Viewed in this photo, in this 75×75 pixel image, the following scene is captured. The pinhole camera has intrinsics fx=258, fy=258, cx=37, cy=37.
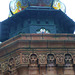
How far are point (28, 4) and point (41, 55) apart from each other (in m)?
7.04

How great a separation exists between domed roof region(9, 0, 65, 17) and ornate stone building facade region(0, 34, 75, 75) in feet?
18.3

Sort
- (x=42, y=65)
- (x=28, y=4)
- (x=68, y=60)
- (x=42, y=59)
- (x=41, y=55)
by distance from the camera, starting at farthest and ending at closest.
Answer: (x=28, y=4), (x=68, y=60), (x=41, y=55), (x=42, y=59), (x=42, y=65)

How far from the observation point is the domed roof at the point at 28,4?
26.0 meters

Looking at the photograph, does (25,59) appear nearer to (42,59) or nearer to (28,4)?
(42,59)

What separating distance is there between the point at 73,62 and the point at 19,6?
9.22m

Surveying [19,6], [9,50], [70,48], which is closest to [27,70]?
[9,50]

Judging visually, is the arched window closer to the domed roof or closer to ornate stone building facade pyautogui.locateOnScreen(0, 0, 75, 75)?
ornate stone building facade pyautogui.locateOnScreen(0, 0, 75, 75)

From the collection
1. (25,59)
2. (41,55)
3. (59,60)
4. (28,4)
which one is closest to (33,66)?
(25,59)

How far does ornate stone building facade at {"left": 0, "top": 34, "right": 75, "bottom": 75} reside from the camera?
20375 mm

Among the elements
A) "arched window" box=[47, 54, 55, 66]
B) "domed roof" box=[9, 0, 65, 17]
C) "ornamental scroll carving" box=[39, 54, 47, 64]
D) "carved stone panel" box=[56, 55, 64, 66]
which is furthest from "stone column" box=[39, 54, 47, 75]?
"domed roof" box=[9, 0, 65, 17]

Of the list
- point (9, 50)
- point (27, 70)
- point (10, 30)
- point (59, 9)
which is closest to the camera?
point (27, 70)

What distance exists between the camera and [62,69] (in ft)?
67.4

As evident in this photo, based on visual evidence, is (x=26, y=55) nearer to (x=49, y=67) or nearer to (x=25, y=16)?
(x=49, y=67)

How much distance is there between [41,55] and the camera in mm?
20641
